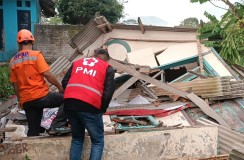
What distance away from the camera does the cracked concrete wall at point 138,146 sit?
4.66 metres

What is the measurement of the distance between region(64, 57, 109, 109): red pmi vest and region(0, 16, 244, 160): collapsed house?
0.86 m

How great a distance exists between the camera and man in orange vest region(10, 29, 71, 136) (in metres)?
4.64

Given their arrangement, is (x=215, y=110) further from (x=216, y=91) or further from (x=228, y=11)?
(x=228, y=11)

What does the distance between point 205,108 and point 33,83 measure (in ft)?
9.56

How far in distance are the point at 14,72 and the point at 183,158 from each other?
2.60 metres

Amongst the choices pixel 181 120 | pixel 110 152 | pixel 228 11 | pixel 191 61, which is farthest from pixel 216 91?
pixel 228 11

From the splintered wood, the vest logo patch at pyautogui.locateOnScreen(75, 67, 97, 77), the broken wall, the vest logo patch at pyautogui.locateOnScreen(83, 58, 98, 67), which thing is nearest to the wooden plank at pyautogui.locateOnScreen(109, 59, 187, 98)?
the splintered wood

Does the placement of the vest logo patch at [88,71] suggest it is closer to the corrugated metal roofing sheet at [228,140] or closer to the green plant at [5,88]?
the corrugated metal roofing sheet at [228,140]

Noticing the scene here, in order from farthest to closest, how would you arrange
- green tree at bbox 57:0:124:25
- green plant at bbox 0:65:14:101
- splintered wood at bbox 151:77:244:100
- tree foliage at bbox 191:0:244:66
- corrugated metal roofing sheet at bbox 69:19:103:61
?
1. green tree at bbox 57:0:124:25
2. green plant at bbox 0:65:14:101
3. corrugated metal roofing sheet at bbox 69:19:103:61
4. splintered wood at bbox 151:77:244:100
5. tree foliage at bbox 191:0:244:66

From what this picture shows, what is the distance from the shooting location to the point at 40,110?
493cm

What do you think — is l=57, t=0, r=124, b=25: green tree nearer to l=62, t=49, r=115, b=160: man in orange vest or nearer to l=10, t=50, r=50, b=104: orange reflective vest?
l=10, t=50, r=50, b=104: orange reflective vest

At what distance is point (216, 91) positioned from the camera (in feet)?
20.5

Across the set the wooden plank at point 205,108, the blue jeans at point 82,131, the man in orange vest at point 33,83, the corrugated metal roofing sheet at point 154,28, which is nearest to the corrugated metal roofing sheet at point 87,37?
the corrugated metal roofing sheet at point 154,28

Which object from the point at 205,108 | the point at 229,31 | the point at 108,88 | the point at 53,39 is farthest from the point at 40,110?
the point at 53,39
